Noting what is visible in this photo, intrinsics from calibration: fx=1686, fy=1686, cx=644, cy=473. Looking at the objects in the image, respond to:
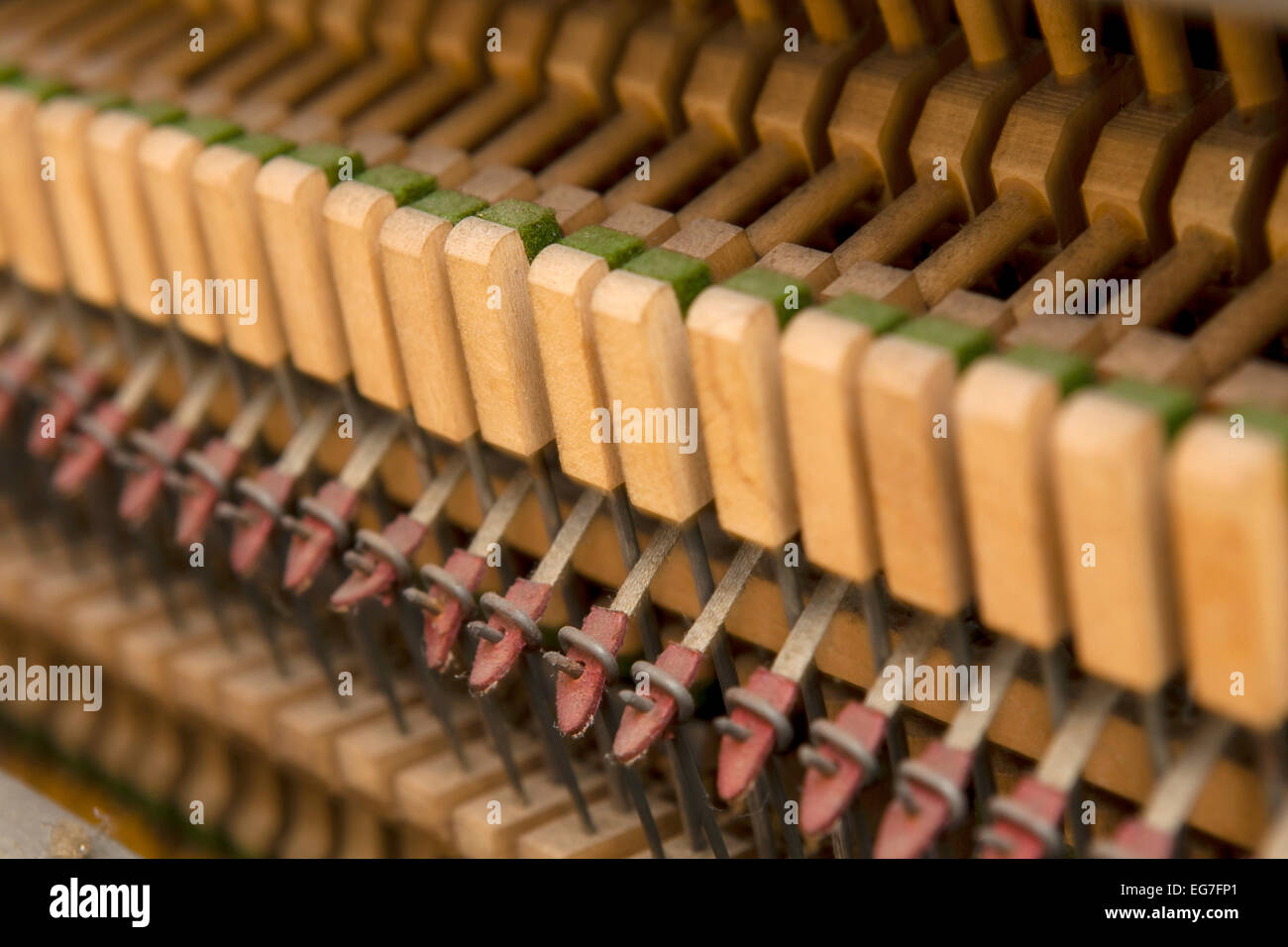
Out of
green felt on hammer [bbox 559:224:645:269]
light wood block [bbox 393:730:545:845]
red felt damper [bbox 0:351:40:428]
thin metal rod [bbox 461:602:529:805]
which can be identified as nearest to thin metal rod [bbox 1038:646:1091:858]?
green felt on hammer [bbox 559:224:645:269]

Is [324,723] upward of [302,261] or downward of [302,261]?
downward

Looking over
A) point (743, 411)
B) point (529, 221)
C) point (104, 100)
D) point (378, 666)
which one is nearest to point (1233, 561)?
point (743, 411)

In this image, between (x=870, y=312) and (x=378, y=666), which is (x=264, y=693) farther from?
(x=870, y=312)

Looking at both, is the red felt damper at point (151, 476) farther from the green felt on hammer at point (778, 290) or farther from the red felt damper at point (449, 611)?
the green felt on hammer at point (778, 290)

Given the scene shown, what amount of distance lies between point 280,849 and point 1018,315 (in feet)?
3.73

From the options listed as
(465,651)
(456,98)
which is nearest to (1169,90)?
(456,98)

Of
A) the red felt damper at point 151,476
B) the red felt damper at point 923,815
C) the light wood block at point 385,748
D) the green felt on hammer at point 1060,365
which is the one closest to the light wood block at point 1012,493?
the green felt on hammer at point 1060,365

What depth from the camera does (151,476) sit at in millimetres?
1671

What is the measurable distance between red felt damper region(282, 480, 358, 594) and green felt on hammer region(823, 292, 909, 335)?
55 cm

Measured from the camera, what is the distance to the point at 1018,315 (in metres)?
1.14

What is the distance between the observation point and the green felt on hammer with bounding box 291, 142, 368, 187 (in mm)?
1386

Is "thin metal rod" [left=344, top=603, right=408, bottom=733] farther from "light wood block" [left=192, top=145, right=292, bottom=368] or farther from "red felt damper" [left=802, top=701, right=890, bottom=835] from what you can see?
"red felt damper" [left=802, top=701, right=890, bottom=835]

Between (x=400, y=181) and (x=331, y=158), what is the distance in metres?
0.09

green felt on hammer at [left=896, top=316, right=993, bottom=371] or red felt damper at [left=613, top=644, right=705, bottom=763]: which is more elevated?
green felt on hammer at [left=896, top=316, right=993, bottom=371]
